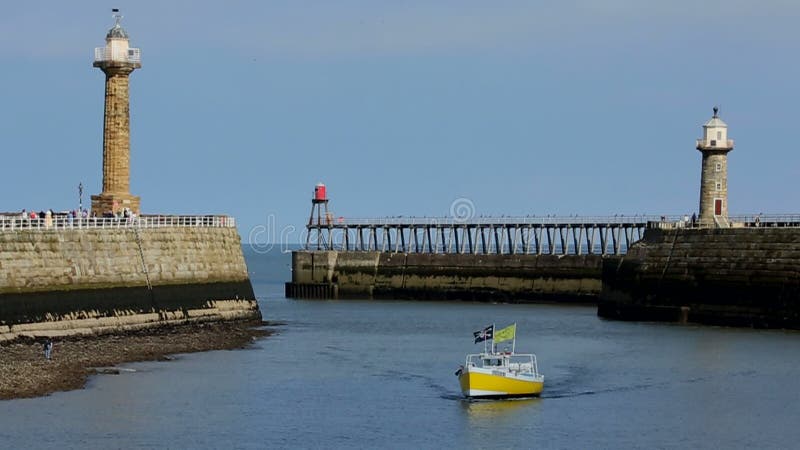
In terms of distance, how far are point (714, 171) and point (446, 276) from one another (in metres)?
24.5

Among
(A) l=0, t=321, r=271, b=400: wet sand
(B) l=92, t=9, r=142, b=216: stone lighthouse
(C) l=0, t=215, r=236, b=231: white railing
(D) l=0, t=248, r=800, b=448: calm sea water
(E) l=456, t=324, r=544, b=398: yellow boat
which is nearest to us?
(D) l=0, t=248, r=800, b=448: calm sea water

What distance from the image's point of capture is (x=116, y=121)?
270 ft

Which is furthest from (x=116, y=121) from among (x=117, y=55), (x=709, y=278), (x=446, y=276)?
(x=446, y=276)

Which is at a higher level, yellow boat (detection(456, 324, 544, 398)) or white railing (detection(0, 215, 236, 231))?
white railing (detection(0, 215, 236, 231))

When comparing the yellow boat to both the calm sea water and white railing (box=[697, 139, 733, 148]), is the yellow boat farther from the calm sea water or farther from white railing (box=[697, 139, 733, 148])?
white railing (box=[697, 139, 733, 148])

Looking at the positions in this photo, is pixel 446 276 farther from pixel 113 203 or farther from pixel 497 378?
pixel 497 378

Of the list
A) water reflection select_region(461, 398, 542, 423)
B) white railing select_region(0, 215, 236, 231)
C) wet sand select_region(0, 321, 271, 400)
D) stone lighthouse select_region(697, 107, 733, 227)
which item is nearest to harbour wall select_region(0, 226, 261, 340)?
white railing select_region(0, 215, 236, 231)

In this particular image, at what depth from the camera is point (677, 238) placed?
8656cm

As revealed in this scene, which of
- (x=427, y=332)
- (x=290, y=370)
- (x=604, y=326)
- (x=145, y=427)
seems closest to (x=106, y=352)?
(x=290, y=370)

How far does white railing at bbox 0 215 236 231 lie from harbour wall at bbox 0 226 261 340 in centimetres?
32

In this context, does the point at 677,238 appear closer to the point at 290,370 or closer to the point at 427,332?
the point at 427,332

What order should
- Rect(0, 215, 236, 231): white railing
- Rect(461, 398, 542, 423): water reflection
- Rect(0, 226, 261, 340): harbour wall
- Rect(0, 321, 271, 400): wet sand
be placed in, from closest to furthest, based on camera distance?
Rect(461, 398, 542, 423): water reflection → Rect(0, 321, 271, 400): wet sand → Rect(0, 226, 261, 340): harbour wall → Rect(0, 215, 236, 231): white railing

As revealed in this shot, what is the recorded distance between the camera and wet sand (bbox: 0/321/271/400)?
187 ft

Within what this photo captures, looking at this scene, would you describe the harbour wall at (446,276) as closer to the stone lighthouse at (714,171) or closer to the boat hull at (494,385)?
the stone lighthouse at (714,171)
